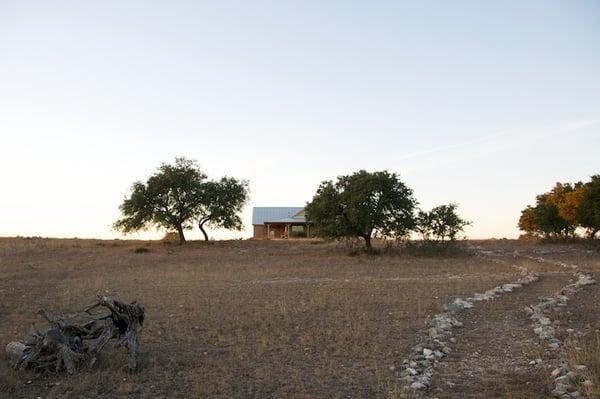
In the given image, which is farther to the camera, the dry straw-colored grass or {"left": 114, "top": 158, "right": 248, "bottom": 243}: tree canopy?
{"left": 114, "top": 158, "right": 248, "bottom": 243}: tree canopy

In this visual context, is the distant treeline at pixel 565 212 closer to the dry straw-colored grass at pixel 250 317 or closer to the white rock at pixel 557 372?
the dry straw-colored grass at pixel 250 317

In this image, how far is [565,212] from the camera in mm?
49688

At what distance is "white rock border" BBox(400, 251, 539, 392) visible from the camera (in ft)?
30.3

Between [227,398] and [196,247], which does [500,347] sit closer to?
[227,398]

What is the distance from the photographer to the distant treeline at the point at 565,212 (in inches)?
1790

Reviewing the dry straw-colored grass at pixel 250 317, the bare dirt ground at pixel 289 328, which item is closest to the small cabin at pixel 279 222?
the dry straw-colored grass at pixel 250 317

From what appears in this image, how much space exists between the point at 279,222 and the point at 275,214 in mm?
3239

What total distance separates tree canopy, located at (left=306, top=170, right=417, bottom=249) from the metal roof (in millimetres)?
35018

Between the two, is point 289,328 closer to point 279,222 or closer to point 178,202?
point 178,202

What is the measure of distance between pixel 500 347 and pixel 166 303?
10681 mm

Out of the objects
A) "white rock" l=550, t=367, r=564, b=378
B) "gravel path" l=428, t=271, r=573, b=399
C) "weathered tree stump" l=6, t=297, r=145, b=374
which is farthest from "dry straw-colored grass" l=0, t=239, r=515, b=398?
"white rock" l=550, t=367, r=564, b=378

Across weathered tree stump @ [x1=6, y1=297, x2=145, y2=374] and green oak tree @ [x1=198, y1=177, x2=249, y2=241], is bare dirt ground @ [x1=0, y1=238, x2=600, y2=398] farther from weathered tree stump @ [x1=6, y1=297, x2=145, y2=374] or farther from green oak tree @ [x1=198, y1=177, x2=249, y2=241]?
green oak tree @ [x1=198, y1=177, x2=249, y2=241]

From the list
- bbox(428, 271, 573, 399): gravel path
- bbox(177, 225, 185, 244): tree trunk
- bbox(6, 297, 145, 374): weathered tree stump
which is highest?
bbox(177, 225, 185, 244): tree trunk

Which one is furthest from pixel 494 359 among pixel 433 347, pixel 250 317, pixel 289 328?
pixel 250 317
